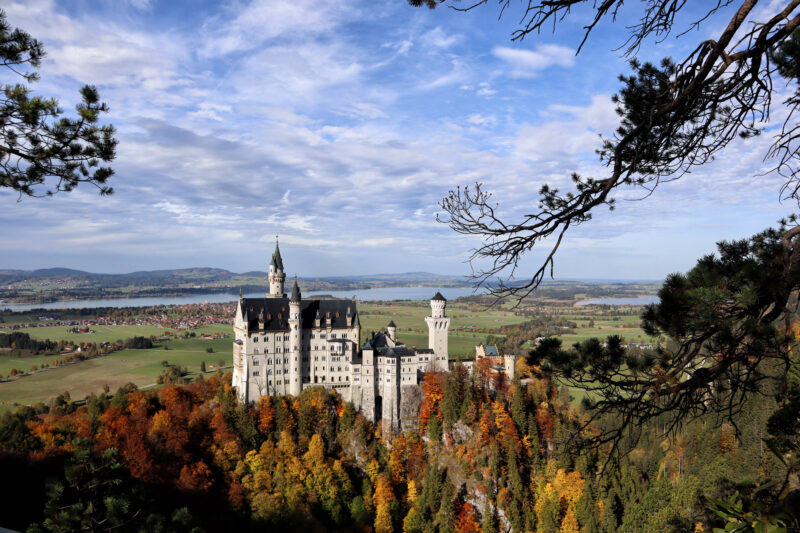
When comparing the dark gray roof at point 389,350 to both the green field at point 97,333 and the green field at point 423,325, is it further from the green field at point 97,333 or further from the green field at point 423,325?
the green field at point 97,333

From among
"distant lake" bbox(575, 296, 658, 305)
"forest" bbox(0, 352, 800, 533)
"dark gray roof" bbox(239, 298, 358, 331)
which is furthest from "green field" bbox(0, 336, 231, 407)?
"distant lake" bbox(575, 296, 658, 305)

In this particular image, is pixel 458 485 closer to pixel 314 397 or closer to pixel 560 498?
pixel 560 498

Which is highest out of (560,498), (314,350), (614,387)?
(614,387)

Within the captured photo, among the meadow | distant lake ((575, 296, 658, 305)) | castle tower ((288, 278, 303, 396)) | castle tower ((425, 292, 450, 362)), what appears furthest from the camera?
distant lake ((575, 296, 658, 305))

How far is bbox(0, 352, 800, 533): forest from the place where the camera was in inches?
1318

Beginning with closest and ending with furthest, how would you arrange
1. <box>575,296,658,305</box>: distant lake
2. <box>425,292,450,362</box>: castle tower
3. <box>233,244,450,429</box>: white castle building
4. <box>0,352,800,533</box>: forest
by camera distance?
<box>0,352,800,533</box>: forest < <box>233,244,450,429</box>: white castle building < <box>425,292,450,362</box>: castle tower < <box>575,296,658,305</box>: distant lake

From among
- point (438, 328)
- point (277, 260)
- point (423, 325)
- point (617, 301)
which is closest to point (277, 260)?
point (277, 260)

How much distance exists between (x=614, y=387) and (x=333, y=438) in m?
40.8

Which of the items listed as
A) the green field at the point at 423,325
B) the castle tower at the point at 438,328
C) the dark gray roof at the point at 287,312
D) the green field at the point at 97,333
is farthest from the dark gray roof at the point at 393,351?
the green field at the point at 97,333

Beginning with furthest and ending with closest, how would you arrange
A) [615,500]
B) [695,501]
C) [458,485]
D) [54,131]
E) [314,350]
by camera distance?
[314,350] < [458,485] < [615,500] < [695,501] < [54,131]

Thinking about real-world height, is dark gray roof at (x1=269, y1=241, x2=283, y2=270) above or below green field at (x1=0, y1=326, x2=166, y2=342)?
above

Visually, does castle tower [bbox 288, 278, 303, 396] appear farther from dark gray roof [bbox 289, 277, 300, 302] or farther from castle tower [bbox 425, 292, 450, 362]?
castle tower [bbox 425, 292, 450, 362]

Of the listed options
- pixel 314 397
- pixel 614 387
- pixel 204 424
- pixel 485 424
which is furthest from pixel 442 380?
pixel 614 387

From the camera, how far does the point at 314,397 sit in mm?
43312
